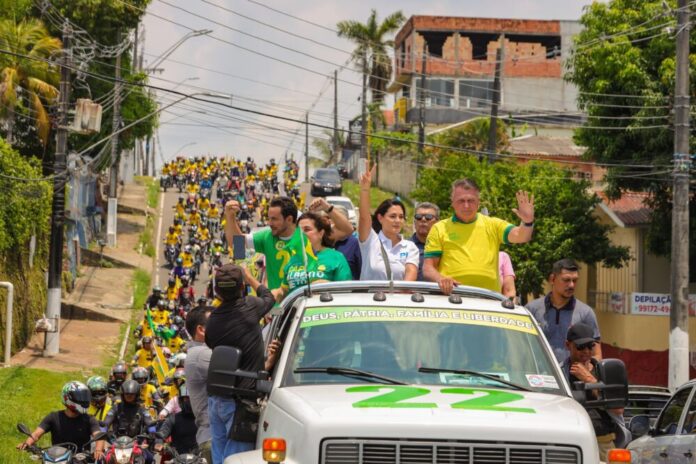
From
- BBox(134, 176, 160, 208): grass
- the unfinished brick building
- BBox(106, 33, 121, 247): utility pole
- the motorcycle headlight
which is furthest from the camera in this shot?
the unfinished brick building

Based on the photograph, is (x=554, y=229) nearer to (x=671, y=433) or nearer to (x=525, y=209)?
(x=671, y=433)

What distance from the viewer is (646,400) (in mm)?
15039

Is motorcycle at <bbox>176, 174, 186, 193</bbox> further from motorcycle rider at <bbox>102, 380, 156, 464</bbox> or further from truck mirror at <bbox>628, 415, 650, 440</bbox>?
truck mirror at <bbox>628, 415, 650, 440</bbox>

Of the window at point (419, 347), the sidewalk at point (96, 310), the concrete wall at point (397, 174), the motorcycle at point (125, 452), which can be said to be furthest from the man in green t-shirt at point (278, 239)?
the concrete wall at point (397, 174)

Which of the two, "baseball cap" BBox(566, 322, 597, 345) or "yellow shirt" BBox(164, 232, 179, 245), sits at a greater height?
"yellow shirt" BBox(164, 232, 179, 245)

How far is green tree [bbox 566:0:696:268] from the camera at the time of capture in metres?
35.3

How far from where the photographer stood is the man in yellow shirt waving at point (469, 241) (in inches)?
413

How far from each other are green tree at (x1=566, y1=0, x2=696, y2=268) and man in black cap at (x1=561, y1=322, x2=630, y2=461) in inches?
997

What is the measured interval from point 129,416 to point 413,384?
279 inches

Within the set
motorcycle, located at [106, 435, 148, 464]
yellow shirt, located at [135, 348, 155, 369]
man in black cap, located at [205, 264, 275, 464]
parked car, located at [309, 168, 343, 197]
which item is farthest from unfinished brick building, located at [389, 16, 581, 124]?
man in black cap, located at [205, 264, 275, 464]

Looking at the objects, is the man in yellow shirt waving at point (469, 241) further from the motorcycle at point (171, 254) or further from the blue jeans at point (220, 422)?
the motorcycle at point (171, 254)

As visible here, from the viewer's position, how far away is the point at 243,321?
31.3 ft

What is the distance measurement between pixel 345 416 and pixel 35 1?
43.0m

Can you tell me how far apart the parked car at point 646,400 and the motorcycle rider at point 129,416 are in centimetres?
522
